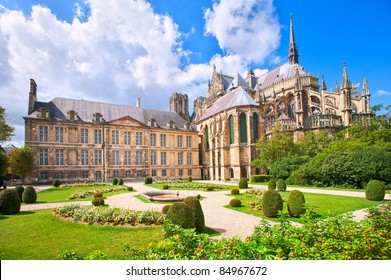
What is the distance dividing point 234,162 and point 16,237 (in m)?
35.2

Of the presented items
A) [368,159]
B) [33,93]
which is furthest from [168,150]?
[368,159]

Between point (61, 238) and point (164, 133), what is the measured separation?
38.2 m

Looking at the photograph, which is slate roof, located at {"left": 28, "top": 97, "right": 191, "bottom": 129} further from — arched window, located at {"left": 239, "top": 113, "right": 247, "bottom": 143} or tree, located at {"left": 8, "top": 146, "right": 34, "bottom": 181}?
arched window, located at {"left": 239, "top": 113, "right": 247, "bottom": 143}

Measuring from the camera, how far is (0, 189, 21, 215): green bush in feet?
39.1

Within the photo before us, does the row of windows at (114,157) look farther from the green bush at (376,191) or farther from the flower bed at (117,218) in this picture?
the green bush at (376,191)

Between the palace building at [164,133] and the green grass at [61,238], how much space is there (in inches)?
1038

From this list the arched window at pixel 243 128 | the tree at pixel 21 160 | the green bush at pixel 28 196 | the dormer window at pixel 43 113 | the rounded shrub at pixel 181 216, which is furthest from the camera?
the arched window at pixel 243 128

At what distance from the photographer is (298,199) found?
417 inches

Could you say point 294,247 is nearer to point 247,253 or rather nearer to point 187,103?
point 247,253

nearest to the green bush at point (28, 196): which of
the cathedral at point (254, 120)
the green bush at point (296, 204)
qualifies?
the green bush at point (296, 204)

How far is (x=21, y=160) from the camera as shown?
30.9 m

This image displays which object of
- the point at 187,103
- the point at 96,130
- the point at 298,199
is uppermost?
the point at 187,103

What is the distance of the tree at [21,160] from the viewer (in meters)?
30.7

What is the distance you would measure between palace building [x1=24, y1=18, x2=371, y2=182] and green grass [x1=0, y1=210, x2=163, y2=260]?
86.5 ft
